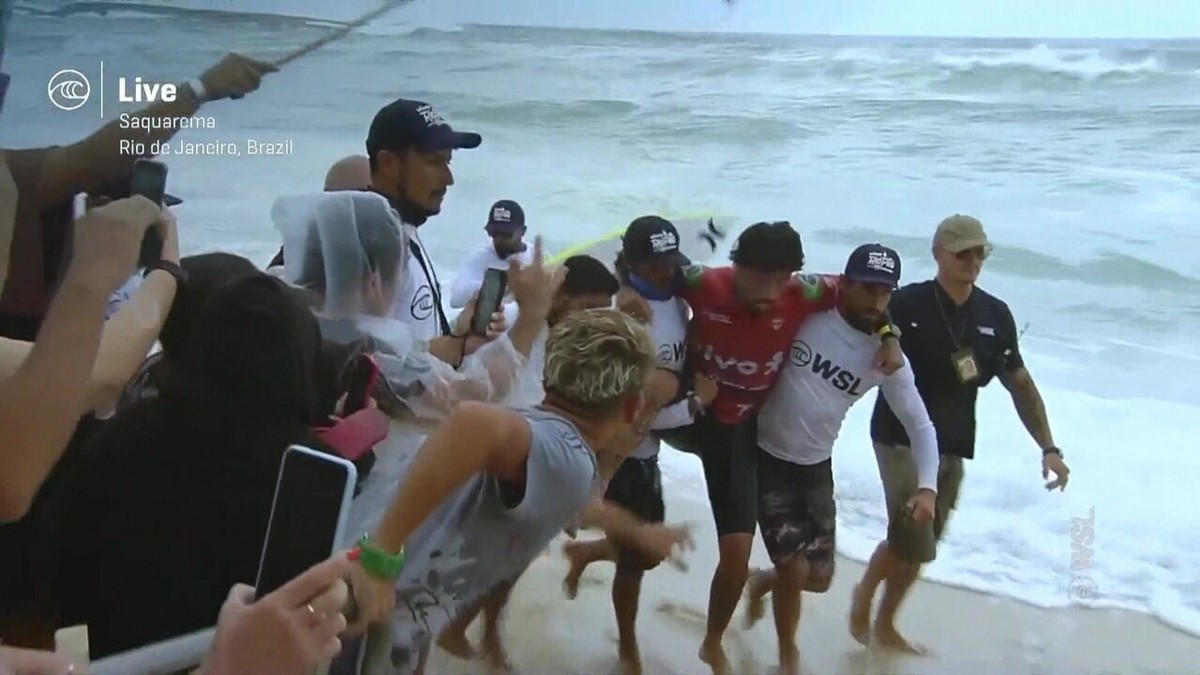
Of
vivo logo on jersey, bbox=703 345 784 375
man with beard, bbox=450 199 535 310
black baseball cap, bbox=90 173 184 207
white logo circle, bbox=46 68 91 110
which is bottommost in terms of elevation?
vivo logo on jersey, bbox=703 345 784 375

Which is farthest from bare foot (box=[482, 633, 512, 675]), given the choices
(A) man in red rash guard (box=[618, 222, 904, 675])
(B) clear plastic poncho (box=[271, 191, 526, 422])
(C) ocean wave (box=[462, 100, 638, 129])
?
(C) ocean wave (box=[462, 100, 638, 129])

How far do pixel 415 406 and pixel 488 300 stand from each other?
309 mm

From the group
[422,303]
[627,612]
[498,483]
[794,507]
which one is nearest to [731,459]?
[794,507]

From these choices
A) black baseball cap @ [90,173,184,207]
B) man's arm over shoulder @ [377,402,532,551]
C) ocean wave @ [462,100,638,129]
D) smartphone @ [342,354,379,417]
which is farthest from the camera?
ocean wave @ [462,100,638,129]

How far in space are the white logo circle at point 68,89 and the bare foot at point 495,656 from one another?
1.15 metres

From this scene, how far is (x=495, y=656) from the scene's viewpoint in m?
2.17

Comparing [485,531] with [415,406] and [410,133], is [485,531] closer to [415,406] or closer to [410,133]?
[415,406]

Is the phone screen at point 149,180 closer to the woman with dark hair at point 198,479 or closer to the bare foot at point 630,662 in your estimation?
the woman with dark hair at point 198,479

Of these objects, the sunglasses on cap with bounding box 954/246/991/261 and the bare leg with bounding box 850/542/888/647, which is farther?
the bare leg with bounding box 850/542/888/647

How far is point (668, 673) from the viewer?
2.21m

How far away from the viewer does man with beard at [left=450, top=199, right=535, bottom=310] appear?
2.21 meters

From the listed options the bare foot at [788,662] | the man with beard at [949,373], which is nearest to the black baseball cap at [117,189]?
the man with beard at [949,373]

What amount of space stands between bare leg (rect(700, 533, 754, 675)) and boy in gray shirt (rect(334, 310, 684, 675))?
2.56ft

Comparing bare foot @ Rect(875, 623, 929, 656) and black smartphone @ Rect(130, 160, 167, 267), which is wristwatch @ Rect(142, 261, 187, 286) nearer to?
black smartphone @ Rect(130, 160, 167, 267)
